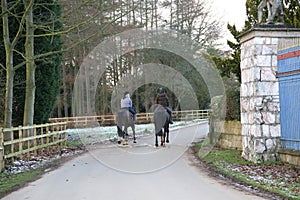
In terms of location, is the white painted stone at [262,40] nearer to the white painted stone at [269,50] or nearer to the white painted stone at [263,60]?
the white painted stone at [269,50]

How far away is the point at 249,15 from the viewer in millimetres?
14000

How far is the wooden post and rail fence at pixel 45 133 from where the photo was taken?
408 inches

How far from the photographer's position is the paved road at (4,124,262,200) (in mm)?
6340

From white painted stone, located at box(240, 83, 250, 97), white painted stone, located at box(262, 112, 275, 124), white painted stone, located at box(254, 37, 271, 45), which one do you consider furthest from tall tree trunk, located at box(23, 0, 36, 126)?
white painted stone, located at box(262, 112, 275, 124)

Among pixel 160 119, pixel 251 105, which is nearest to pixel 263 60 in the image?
pixel 251 105

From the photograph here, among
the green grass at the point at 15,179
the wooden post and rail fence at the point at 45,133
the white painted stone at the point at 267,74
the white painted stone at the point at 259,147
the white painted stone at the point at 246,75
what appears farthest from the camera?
the wooden post and rail fence at the point at 45,133

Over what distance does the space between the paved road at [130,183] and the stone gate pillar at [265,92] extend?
1.70 metres

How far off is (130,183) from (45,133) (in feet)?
26.3

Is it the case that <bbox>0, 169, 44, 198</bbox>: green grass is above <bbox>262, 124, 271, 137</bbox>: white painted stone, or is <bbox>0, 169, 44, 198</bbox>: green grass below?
below

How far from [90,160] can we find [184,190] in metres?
5.12

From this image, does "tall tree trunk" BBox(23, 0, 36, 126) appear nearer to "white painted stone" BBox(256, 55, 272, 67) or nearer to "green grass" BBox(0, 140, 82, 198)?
"green grass" BBox(0, 140, 82, 198)

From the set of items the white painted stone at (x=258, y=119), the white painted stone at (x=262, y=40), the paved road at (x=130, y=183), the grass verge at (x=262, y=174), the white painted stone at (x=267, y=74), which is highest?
the white painted stone at (x=262, y=40)

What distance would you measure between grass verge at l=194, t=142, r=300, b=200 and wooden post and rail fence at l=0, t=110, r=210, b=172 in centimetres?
517

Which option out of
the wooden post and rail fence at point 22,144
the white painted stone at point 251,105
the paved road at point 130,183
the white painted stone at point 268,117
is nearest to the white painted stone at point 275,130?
the white painted stone at point 268,117
